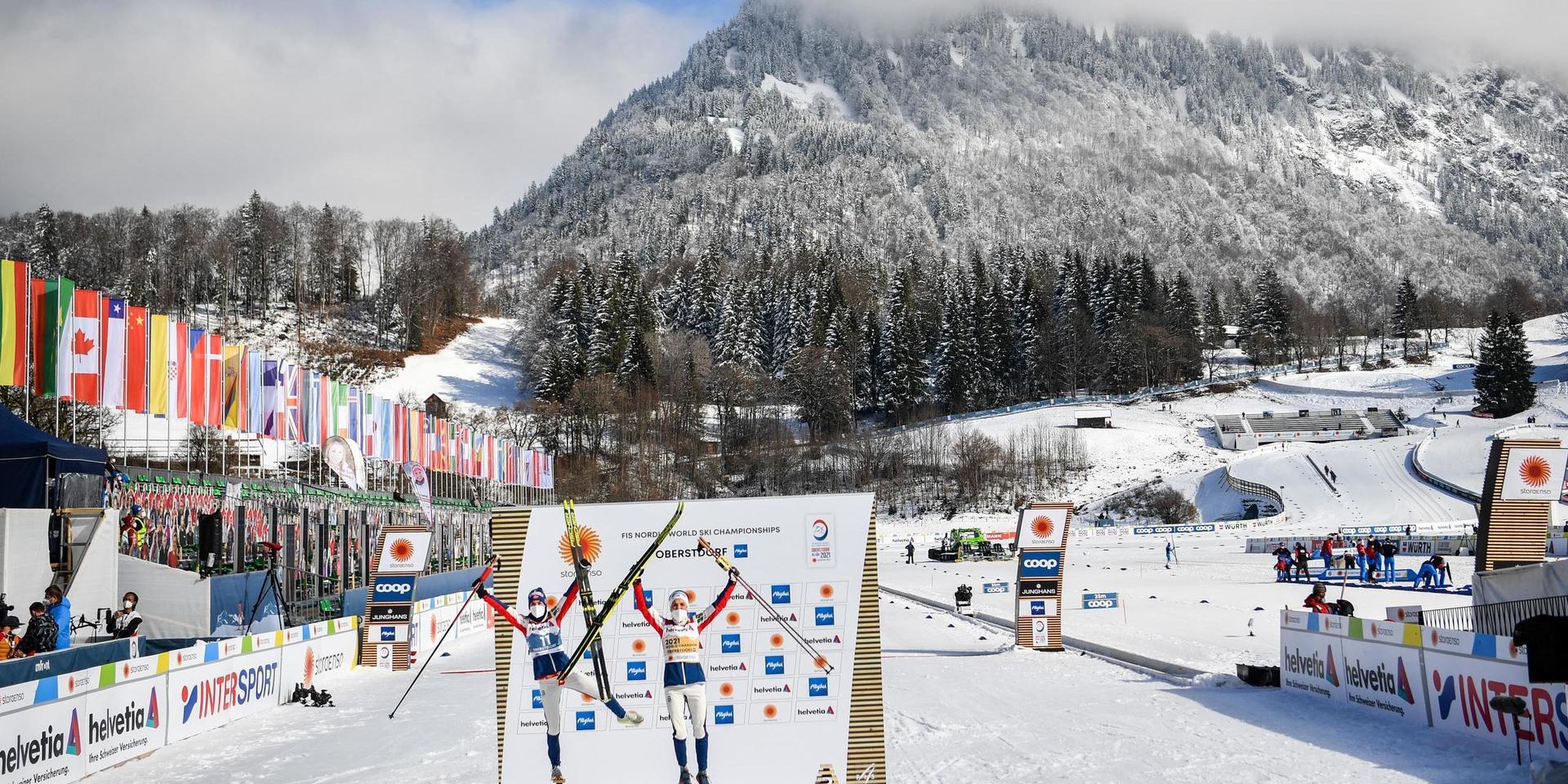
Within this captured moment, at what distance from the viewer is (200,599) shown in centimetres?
1891

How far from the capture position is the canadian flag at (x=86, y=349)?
70.3 ft

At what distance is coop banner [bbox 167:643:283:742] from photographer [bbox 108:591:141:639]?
1.62 m

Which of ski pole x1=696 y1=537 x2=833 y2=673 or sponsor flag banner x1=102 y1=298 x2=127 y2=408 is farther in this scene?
sponsor flag banner x1=102 y1=298 x2=127 y2=408

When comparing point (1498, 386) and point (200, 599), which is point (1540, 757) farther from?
point (1498, 386)

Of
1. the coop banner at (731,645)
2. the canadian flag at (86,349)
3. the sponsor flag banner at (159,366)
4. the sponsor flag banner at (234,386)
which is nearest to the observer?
the coop banner at (731,645)

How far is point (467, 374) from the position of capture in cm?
11069

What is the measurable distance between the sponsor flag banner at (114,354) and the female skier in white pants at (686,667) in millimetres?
18962

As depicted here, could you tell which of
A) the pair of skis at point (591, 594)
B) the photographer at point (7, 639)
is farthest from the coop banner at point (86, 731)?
the pair of skis at point (591, 594)

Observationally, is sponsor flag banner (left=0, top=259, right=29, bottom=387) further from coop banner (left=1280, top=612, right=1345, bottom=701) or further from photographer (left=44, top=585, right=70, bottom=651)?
coop banner (left=1280, top=612, right=1345, bottom=701)

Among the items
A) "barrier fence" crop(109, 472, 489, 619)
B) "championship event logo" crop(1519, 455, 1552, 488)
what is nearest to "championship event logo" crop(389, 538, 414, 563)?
"barrier fence" crop(109, 472, 489, 619)

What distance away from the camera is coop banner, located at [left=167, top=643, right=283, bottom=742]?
13781 millimetres

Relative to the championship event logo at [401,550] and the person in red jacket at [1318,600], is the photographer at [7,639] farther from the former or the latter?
the person in red jacket at [1318,600]

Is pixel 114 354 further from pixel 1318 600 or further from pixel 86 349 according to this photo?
pixel 1318 600

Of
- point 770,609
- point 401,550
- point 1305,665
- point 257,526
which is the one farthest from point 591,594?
point 257,526
